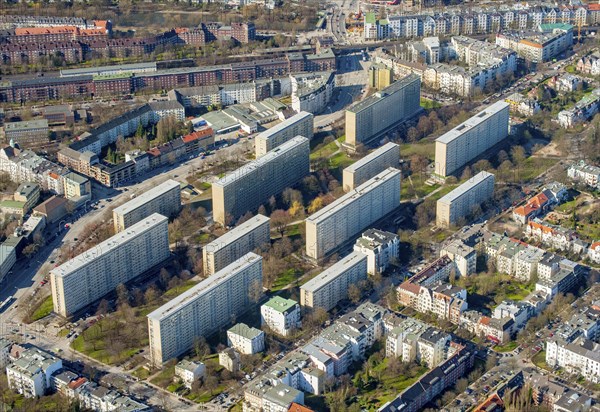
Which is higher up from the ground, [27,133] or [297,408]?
[27,133]

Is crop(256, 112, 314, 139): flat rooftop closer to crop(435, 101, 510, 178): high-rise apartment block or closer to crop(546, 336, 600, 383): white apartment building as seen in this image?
crop(435, 101, 510, 178): high-rise apartment block

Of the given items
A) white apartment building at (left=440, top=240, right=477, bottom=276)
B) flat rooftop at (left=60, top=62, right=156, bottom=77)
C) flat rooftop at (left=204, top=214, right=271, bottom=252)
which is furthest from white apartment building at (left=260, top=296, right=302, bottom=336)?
flat rooftop at (left=60, top=62, right=156, bottom=77)

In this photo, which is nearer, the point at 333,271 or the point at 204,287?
the point at 204,287

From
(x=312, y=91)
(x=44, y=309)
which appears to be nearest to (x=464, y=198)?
(x=312, y=91)

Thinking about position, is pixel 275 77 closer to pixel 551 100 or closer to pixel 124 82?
pixel 124 82

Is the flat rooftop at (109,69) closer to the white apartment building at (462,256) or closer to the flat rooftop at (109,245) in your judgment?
the flat rooftop at (109,245)

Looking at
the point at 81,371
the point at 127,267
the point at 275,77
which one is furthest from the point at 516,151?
the point at 81,371

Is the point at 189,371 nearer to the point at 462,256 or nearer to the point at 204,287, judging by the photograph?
the point at 204,287
